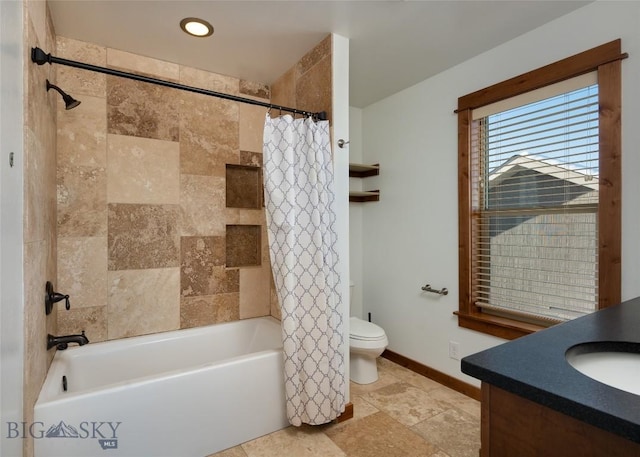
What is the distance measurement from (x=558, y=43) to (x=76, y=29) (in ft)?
9.04

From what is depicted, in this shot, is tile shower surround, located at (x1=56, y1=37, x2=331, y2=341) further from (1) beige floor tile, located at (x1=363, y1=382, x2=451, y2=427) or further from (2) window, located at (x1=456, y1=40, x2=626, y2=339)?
(2) window, located at (x1=456, y1=40, x2=626, y2=339)

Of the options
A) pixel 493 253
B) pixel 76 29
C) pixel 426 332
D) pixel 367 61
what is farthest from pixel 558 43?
pixel 76 29

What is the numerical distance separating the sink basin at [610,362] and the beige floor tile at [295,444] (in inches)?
53.0

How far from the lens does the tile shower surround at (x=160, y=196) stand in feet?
6.75

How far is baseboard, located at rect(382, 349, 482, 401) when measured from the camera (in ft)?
7.58

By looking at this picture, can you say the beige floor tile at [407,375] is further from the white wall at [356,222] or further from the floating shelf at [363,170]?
the floating shelf at [363,170]

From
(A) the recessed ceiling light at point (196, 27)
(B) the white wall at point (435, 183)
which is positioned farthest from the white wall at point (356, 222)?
(A) the recessed ceiling light at point (196, 27)

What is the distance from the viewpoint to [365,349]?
2418 mm

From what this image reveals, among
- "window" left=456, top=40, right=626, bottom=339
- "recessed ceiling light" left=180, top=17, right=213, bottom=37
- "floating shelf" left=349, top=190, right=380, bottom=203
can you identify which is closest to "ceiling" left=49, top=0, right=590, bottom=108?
"recessed ceiling light" left=180, top=17, right=213, bottom=37

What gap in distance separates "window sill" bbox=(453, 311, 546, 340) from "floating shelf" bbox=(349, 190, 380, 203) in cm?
120

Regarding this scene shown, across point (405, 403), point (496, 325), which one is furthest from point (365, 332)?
point (496, 325)

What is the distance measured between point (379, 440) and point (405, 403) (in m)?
0.45

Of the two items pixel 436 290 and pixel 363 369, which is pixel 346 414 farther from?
pixel 436 290

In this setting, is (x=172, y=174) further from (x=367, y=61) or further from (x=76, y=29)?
(x=367, y=61)
